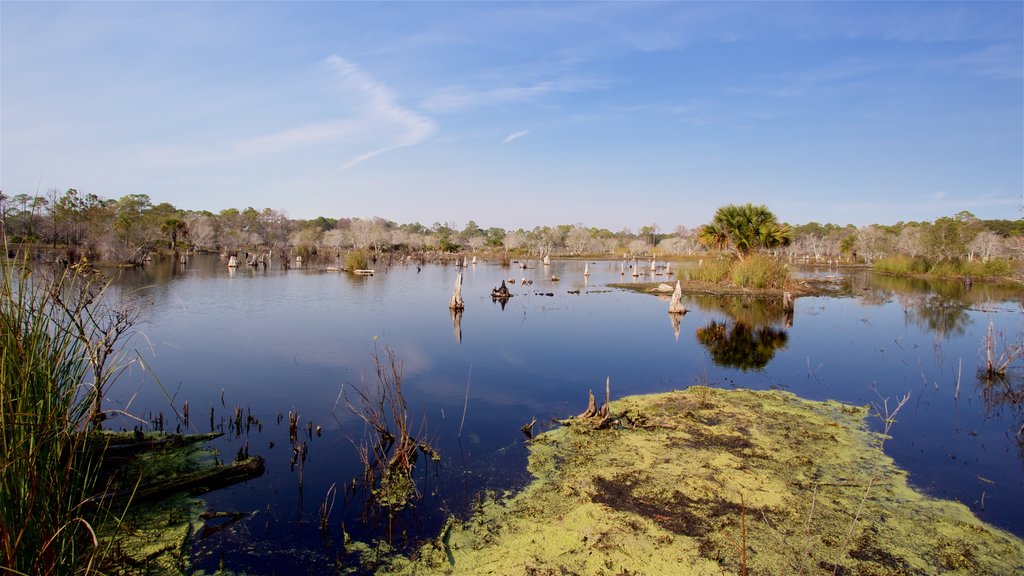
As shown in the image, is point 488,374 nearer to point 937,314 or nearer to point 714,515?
point 714,515

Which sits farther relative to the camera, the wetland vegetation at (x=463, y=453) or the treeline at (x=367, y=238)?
the treeline at (x=367, y=238)

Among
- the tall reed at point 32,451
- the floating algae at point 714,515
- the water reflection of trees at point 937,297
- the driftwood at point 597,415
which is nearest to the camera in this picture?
the tall reed at point 32,451

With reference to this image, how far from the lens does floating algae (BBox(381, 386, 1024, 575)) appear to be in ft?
15.3

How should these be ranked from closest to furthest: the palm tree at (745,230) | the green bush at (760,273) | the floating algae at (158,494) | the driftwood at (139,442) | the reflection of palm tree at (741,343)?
the floating algae at (158,494), the driftwood at (139,442), the reflection of palm tree at (741,343), the green bush at (760,273), the palm tree at (745,230)

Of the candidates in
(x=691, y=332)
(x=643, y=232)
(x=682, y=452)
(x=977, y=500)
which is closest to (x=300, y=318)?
(x=691, y=332)

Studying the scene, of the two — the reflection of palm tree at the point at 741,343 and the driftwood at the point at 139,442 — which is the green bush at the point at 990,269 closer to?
the reflection of palm tree at the point at 741,343

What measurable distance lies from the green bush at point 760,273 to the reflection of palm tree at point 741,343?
11015 mm

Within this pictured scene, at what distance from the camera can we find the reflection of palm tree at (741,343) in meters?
13.7

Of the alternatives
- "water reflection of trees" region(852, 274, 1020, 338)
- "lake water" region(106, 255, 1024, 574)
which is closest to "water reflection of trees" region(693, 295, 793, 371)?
"lake water" region(106, 255, 1024, 574)

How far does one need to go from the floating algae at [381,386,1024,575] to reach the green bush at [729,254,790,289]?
22.3 m

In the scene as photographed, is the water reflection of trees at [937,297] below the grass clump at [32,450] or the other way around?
below

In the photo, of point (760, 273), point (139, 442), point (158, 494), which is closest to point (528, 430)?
point (158, 494)

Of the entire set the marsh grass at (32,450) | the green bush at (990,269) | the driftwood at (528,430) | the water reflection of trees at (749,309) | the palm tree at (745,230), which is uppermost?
the palm tree at (745,230)

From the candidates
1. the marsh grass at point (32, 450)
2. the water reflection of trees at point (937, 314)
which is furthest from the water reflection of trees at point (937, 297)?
the marsh grass at point (32, 450)
